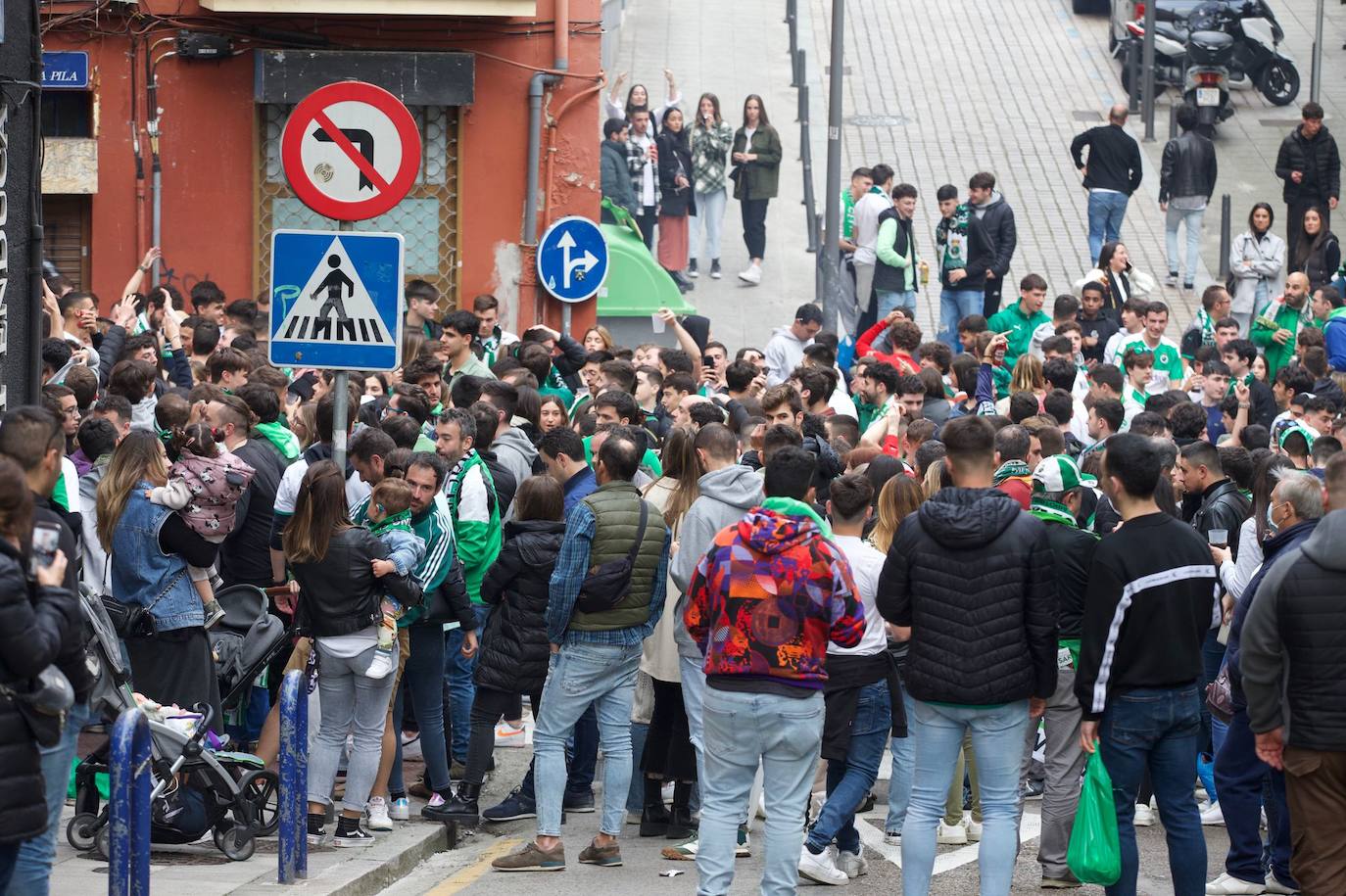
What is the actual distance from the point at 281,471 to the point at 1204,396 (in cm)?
694

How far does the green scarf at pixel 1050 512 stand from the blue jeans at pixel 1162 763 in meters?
0.92

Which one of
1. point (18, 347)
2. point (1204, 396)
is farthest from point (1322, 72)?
point (18, 347)

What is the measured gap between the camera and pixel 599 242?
15102mm

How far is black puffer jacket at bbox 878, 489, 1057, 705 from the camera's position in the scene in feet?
22.3

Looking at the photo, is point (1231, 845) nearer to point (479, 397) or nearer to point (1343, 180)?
point (479, 397)

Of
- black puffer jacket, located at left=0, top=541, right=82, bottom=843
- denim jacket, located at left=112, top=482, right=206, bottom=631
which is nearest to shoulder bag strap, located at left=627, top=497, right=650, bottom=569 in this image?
denim jacket, located at left=112, top=482, right=206, bottom=631

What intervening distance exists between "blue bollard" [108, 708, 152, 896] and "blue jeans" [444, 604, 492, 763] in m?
3.29

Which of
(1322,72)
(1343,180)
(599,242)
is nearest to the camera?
(599,242)

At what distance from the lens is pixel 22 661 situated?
5188mm

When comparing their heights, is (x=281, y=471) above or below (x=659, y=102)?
below

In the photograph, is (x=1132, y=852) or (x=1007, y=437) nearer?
(x=1132, y=852)

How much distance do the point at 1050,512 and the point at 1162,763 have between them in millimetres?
1237

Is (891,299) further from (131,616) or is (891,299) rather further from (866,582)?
(131,616)

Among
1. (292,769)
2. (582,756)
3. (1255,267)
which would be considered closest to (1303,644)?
(292,769)
